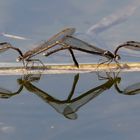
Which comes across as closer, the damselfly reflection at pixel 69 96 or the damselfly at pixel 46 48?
the damselfly reflection at pixel 69 96

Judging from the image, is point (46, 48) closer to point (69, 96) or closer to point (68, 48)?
point (68, 48)

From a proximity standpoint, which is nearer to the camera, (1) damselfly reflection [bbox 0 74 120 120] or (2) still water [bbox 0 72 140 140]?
(2) still water [bbox 0 72 140 140]

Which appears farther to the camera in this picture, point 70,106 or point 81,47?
point 81,47

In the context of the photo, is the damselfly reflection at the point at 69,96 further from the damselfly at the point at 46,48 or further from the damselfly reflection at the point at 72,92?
the damselfly at the point at 46,48

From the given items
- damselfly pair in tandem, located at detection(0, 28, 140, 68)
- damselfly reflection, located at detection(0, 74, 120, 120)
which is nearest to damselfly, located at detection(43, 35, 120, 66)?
damselfly pair in tandem, located at detection(0, 28, 140, 68)

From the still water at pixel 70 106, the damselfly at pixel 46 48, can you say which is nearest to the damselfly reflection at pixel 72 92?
the still water at pixel 70 106

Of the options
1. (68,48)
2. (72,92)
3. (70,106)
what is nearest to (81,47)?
(68,48)

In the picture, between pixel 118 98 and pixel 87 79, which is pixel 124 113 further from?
pixel 87 79

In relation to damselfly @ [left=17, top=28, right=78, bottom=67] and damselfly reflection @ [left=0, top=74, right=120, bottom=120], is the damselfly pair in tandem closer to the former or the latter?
damselfly @ [left=17, top=28, right=78, bottom=67]
